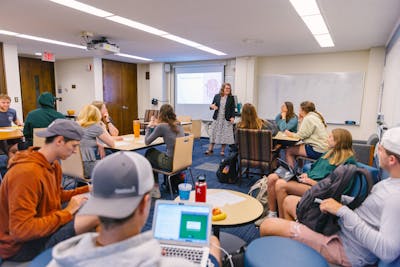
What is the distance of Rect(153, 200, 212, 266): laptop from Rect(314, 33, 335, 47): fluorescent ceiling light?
4191 millimetres

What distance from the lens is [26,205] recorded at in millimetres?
1235

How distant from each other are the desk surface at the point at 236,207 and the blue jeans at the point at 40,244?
0.83m

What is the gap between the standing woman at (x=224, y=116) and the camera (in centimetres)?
550

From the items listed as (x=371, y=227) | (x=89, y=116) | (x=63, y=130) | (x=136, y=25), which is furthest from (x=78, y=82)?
(x=371, y=227)

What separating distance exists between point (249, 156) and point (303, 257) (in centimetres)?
239

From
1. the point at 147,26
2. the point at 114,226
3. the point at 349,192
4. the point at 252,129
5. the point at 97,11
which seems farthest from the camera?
the point at 147,26

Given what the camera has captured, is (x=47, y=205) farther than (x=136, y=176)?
Yes

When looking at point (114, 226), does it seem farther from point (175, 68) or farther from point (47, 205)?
point (175, 68)

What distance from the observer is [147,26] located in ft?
13.1

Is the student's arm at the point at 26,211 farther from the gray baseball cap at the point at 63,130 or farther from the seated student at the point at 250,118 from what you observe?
the seated student at the point at 250,118

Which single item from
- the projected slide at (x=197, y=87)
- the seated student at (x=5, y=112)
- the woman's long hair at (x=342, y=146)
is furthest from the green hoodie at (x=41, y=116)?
the projected slide at (x=197, y=87)

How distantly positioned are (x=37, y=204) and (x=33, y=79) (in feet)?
25.6

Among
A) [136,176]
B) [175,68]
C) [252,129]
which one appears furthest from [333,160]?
[175,68]

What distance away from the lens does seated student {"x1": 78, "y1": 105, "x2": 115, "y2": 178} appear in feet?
9.09
